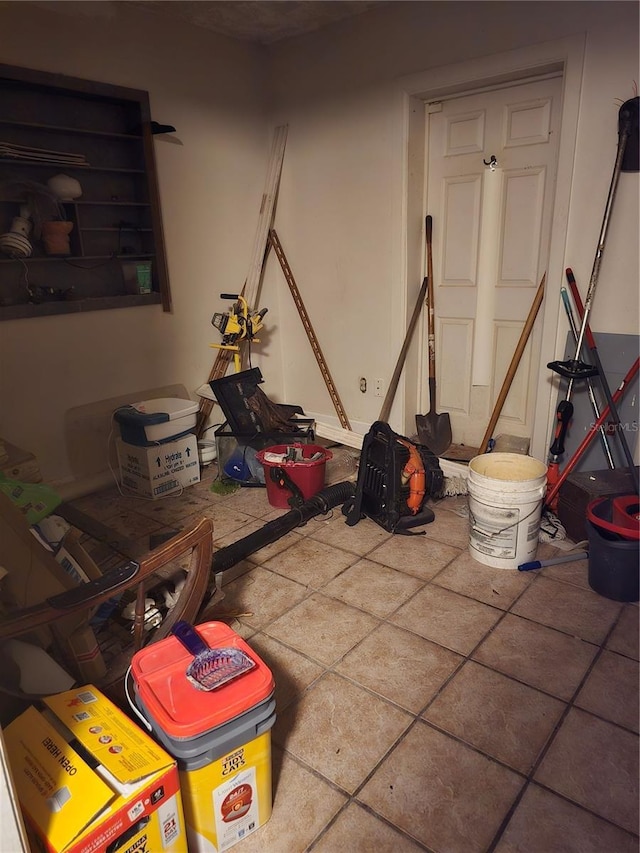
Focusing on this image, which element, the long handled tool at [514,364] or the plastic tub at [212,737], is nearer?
the plastic tub at [212,737]

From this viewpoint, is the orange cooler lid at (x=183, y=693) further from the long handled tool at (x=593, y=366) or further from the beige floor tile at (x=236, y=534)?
the long handled tool at (x=593, y=366)

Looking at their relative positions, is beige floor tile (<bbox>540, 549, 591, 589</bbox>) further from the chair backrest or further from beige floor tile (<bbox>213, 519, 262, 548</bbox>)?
the chair backrest

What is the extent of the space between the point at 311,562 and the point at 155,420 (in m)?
1.22

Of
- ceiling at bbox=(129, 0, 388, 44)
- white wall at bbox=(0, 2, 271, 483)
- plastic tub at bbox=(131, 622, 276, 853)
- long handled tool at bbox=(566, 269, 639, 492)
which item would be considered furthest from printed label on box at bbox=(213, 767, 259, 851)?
ceiling at bbox=(129, 0, 388, 44)

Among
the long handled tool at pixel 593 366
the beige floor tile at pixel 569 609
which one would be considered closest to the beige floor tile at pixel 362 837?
A: the beige floor tile at pixel 569 609

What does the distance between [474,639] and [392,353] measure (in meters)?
2.11

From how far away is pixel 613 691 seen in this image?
5.77 ft

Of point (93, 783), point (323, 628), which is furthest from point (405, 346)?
point (93, 783)

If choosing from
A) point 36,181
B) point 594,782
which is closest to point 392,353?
point 36,181

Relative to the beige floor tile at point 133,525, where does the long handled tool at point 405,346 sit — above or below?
above

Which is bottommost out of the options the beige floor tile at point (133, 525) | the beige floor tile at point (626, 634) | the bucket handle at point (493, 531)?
the beige floor tile at point (626, 634)

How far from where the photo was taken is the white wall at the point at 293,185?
269cm

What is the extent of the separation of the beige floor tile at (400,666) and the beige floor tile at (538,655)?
0.47ft

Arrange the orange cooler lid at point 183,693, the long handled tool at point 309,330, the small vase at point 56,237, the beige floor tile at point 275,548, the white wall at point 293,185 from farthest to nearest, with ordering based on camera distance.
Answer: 1. the long handled tool at point 309,330
2. the small vase at point 56,237
3. the white wall at point 293,185
4. the beige floor tile at point 275,548
5. the orange cooler lid at point 183,693
